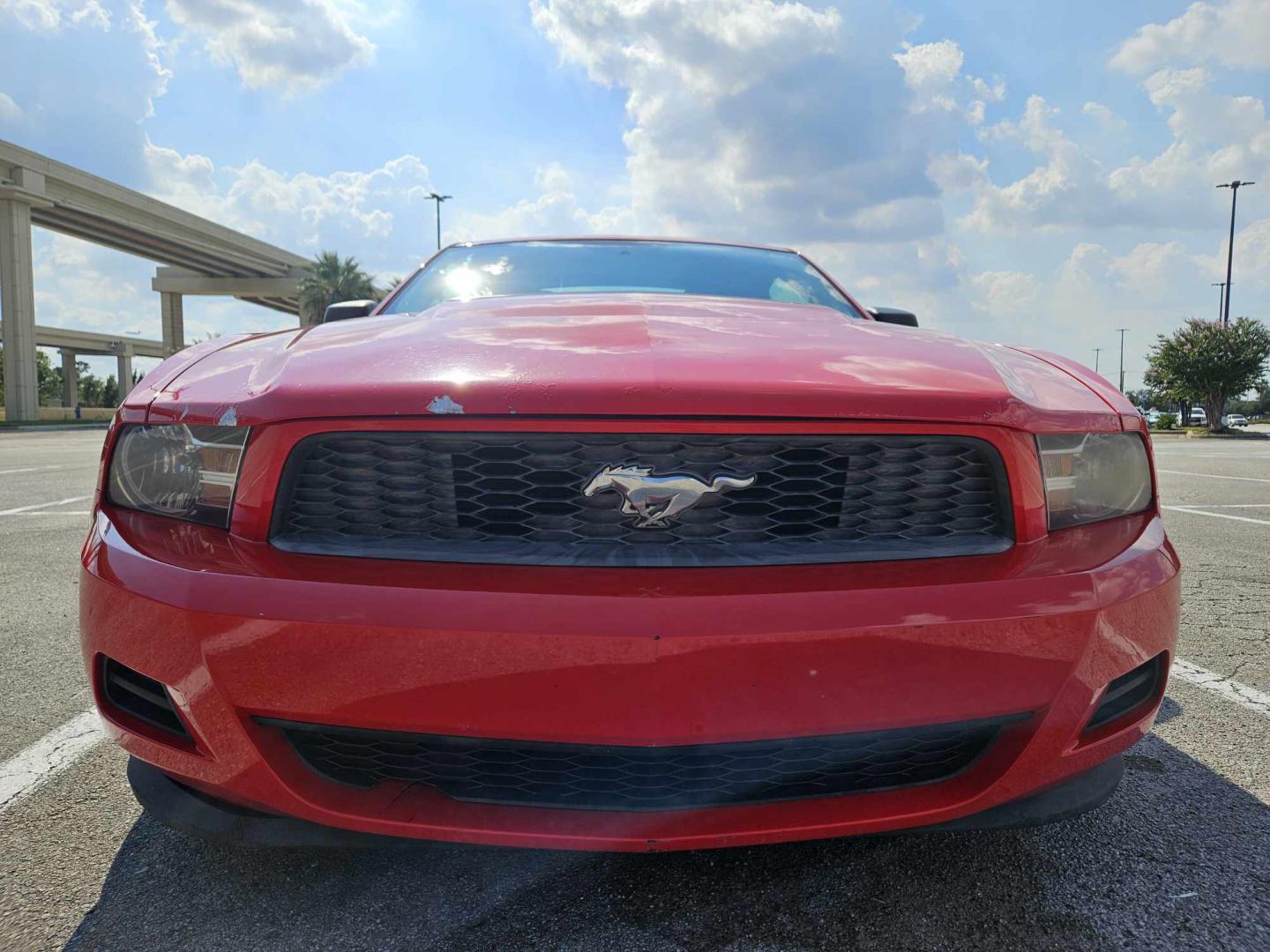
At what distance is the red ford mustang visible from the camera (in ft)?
3.53

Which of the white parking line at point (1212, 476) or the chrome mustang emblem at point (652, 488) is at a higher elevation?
the chrome mustang emblem at point (652, 488)

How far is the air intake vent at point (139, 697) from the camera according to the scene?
1203 millimetres

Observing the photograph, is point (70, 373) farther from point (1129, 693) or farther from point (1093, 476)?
point (1129, 693)

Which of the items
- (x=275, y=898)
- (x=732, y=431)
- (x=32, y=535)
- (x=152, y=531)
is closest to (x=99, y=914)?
(x=275, y=898)

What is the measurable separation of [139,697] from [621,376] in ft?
2.97

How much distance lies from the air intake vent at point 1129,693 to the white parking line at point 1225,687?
3.89 feet

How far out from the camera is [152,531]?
128 cm

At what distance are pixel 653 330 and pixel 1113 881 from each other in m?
1.28

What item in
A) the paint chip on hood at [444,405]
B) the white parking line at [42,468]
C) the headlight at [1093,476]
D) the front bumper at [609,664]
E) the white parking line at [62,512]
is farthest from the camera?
the white parking line at [42,468]

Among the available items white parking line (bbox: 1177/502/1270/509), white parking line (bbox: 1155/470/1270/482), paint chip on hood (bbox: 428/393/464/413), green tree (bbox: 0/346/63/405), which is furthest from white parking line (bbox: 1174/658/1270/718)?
green tree (bbox: 0/346/63/405)

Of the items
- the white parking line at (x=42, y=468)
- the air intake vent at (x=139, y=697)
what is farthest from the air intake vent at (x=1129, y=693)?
the white parking line at (x=42, y=468)

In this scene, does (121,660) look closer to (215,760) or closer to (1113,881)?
(215,760)

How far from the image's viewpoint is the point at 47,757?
6.11 feet

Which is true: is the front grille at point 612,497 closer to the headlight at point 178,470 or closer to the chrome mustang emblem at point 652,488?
the chrome mustang emblem at point 652,488
